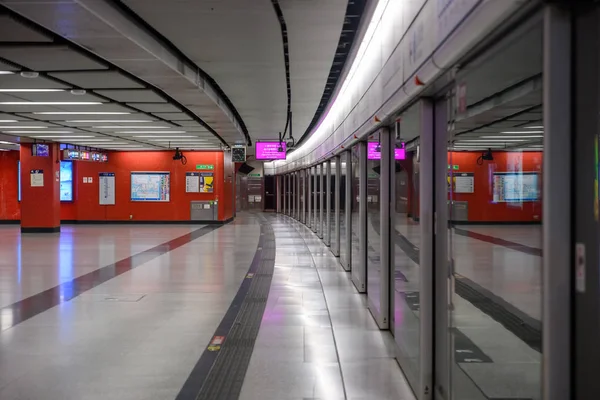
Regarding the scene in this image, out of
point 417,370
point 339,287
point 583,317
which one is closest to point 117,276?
point 339,287

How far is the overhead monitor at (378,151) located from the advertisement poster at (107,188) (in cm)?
1561

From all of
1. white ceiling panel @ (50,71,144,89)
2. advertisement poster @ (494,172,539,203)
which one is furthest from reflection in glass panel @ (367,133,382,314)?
white ceiling panel @ (50,71,144,89)

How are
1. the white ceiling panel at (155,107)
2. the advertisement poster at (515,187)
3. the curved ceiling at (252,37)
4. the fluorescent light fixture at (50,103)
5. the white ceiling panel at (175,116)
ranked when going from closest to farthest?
the advertisement poster at (515,187)
the curved ceiling at (252,37)
the fluorescent light fixture at (50,103)
the white ceiling panel at (155,107)
the white ceiling panel at (175,116)

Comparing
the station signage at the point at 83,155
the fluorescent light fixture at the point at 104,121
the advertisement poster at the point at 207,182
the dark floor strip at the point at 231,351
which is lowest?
the dark floor strip at the point at 231,351

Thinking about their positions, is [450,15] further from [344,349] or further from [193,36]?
[193,36]

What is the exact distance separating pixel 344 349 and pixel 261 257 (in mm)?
6150

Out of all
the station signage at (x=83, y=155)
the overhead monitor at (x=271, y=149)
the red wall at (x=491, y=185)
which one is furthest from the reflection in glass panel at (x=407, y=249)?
the station signage at (x=83, y=155)

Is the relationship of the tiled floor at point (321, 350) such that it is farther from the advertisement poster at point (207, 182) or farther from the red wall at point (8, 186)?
the red wall at point (8, 186)

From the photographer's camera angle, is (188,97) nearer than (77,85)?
No

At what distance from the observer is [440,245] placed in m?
3.33

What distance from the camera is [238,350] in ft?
14.2

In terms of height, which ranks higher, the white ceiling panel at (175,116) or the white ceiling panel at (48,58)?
the white ceiling panel at (175,116)

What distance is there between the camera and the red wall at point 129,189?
65.1ft

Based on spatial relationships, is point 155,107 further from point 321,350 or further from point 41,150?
point 41,150
